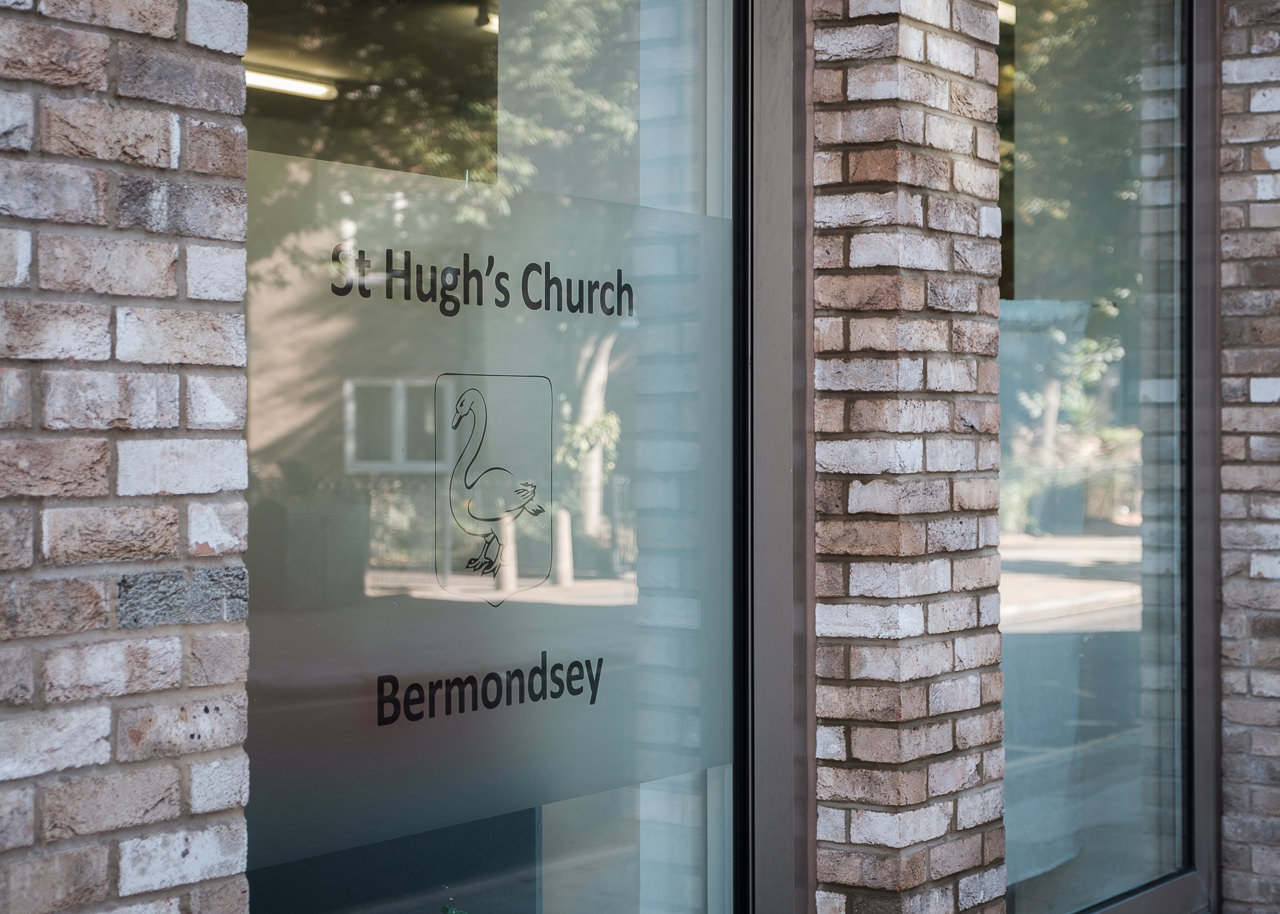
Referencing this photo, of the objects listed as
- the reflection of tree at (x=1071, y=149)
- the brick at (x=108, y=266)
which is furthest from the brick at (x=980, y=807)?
the brick at (x=108, y=266)

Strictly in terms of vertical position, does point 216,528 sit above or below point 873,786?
above

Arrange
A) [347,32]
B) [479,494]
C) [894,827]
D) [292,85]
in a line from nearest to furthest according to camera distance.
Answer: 1. [292,85]
2. [347,32]
3. [479,494]
4. [894,827]

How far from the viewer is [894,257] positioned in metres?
3.06

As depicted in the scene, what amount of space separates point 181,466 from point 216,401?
0.36 ft

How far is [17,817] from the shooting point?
5.91ft

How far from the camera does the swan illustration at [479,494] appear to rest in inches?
105

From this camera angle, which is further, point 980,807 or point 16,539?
point 980,807

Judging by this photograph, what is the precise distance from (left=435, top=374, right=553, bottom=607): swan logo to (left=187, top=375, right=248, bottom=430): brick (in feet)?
2.12

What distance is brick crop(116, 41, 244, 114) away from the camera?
1.92 m

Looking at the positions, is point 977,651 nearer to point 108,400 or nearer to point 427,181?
point 427,181

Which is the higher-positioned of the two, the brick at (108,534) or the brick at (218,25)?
the brick at (218,25)

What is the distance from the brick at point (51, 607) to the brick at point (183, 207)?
1.69 ft

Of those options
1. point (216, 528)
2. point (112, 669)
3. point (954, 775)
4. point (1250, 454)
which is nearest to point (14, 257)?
point (216, 528)

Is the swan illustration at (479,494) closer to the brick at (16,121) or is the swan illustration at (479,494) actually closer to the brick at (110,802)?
the brick at (110,802)
